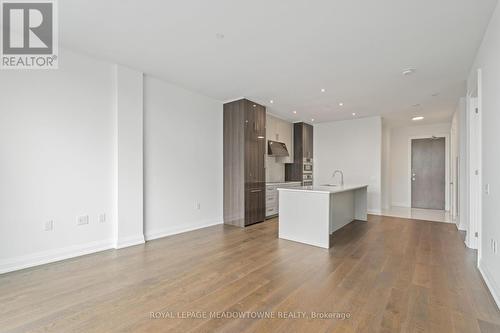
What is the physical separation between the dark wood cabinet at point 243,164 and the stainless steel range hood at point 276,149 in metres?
A: 0.91

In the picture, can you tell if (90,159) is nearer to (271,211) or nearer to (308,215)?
(308,215)

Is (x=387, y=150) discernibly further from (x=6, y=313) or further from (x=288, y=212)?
(x=6, y=313)

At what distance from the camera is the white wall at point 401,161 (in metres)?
8.14

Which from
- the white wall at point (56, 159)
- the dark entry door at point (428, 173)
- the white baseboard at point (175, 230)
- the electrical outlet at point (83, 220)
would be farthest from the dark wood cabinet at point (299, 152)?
the electrical outlet at point (83, 220)

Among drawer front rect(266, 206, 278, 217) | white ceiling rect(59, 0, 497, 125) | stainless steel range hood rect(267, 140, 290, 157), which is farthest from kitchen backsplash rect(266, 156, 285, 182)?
white ceiling rect(59, 0, 497, 125)

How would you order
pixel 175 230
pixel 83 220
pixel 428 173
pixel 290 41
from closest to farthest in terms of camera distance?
1. pixel 290 41
2. pixel 83 220
3. pixel 175 230
4. pixel 428 173

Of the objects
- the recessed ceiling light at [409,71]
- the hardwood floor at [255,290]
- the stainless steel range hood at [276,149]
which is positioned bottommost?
the hardwood floor at [255,290]

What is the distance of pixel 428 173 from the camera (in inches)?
310

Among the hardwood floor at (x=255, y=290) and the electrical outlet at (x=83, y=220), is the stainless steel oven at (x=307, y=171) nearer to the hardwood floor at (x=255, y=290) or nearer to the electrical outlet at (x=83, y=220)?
the hardwood floor at (x=255, y=290)

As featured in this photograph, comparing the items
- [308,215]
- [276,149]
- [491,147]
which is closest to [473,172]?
[491,147]

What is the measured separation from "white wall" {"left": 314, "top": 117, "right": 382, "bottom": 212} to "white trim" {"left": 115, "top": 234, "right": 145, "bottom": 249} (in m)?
5.87

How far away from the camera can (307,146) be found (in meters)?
7.83

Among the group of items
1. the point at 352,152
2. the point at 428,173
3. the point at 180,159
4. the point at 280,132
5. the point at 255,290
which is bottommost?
the point at 255,290

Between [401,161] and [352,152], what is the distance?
2.44 meters
